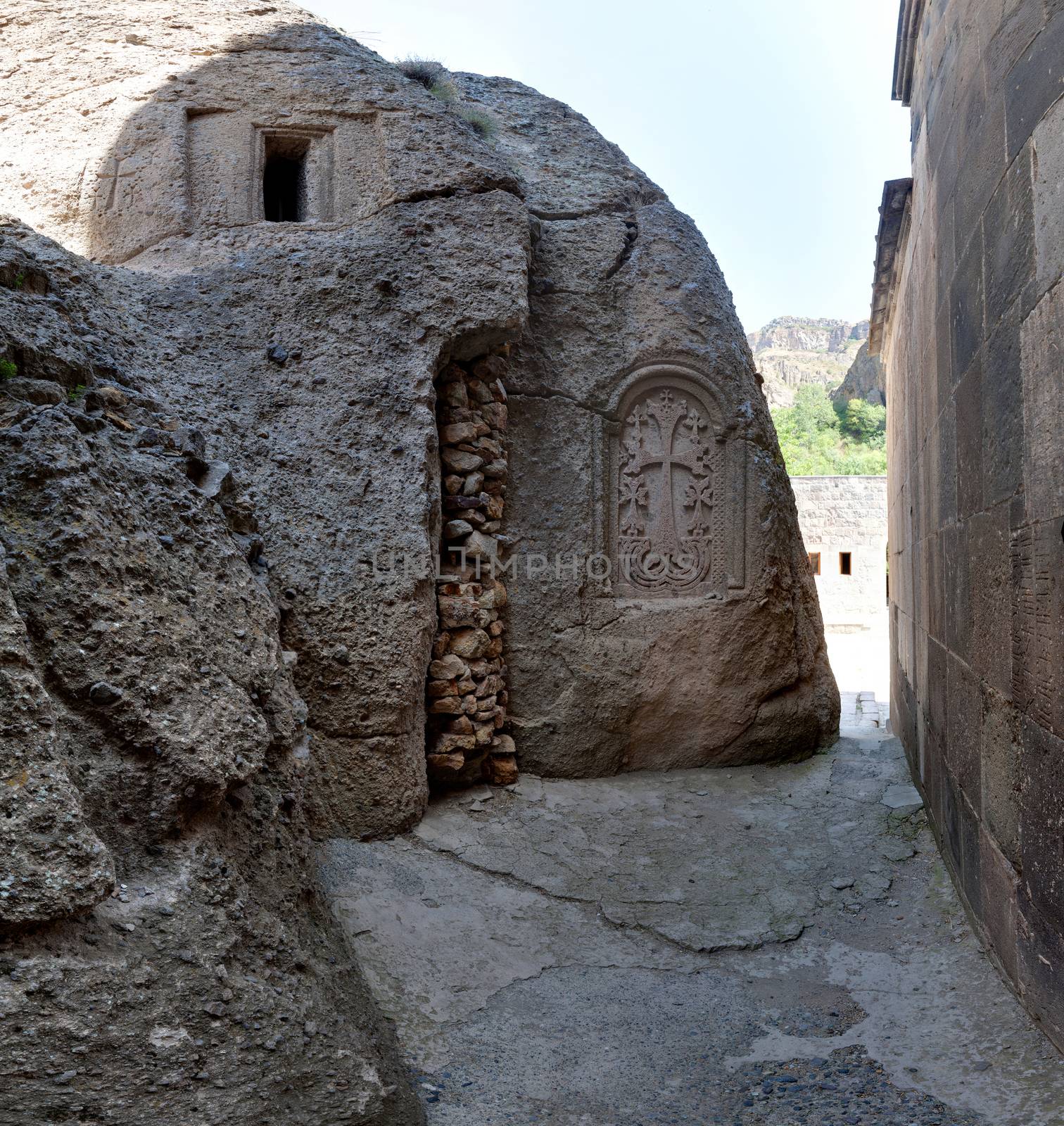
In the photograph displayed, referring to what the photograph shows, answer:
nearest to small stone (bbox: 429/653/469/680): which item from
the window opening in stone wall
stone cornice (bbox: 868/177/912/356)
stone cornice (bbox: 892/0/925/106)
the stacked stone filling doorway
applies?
the stacked stone filling doorway

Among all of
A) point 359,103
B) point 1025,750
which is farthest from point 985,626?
point 359,103

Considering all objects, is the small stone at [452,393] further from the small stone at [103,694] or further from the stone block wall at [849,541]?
the stone block wall at [849,541]

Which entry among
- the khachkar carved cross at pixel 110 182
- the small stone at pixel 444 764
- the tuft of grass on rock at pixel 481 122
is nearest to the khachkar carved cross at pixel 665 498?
the small stone at pixel 444 764

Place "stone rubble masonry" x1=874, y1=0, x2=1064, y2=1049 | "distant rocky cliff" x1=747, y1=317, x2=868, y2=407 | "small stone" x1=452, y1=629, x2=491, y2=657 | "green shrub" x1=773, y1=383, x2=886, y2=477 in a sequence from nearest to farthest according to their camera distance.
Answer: "stone rubble masonry" x1=874, y1=0, x2=1064, y2=1049 < "small stone" x1=452, y1=629, x2=491, y2=657 < "green shrub" x1=773, y1=383, x2=886, y2=477 < "distant rocky cliff" x1=747, y1=317, x2=868, y2=407

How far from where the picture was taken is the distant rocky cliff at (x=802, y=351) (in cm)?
5353

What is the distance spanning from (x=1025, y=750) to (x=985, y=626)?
61cm

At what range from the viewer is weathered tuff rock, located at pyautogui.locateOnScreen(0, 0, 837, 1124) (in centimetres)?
210

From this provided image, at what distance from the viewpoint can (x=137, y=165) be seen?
5.21m

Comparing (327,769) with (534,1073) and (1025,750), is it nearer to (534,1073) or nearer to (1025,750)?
(534,1073)

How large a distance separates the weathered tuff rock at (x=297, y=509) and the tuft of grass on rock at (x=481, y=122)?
12 cm

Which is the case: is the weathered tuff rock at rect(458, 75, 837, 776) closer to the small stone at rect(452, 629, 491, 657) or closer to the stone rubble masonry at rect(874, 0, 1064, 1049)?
the small stone at rect(452, 629, 491, 657)

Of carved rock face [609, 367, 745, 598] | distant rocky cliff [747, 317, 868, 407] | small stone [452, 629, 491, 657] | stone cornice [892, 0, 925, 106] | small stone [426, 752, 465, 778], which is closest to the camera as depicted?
small stone [426, 752, 465, 778]

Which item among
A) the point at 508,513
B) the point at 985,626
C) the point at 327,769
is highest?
the point at 508,513

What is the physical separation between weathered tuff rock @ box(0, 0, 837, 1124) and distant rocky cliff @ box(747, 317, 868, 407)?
42.1 metres
